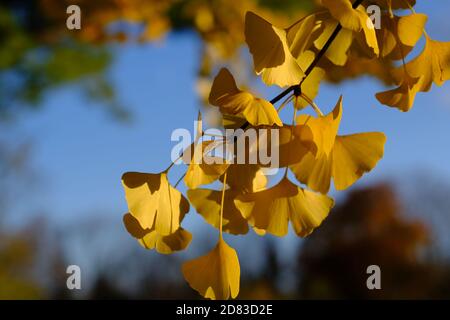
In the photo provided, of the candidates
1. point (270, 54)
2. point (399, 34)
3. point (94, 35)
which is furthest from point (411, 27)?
point (94, 35)

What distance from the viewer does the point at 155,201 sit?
0.37m

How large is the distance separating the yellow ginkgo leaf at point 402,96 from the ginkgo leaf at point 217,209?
13 cm

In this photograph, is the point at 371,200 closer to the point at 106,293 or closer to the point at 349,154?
the point at 106,293

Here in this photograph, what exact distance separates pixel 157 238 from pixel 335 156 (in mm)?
140

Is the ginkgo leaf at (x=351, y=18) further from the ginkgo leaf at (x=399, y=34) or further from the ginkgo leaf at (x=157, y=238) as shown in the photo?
the ginkgo leaf at (x=157, y=238)

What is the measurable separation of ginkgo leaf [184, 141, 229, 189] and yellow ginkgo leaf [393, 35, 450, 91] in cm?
16

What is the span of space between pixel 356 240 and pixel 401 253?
1.16m

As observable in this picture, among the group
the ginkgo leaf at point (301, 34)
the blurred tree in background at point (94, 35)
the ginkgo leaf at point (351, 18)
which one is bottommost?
the ginkgo leaf at point (351, 18)

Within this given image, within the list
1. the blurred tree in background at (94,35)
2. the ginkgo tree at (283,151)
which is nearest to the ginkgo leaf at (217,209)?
the ginkgo tree at (283,151)

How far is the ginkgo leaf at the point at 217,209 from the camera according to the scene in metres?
0.37

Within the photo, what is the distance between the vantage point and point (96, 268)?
36.1ft

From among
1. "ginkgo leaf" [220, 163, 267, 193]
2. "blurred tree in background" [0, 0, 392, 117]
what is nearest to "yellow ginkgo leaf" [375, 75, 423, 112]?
"ginkgo leaf" [220, 163, 267, 193]

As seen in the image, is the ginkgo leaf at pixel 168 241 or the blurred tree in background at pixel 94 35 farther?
the blurred tree in background at pixel 94 35
